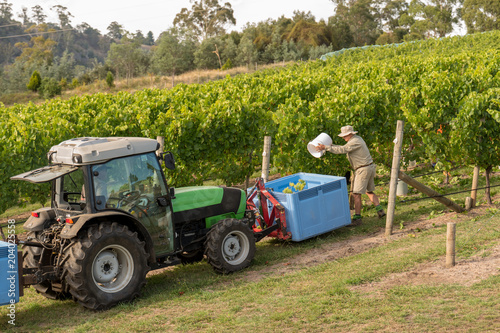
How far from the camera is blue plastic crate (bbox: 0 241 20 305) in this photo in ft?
18.7

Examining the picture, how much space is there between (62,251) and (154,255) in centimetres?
110

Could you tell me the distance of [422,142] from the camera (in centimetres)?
1277

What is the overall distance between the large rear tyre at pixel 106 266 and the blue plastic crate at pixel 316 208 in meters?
2.83

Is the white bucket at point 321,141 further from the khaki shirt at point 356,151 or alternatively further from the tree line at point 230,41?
the tree line at point 230,41

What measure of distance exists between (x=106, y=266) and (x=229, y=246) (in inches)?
72.9

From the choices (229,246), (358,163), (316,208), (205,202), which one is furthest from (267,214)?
(358,163)

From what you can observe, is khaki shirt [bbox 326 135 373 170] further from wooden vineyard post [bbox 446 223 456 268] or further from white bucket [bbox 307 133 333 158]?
wooden vineyard post [bbox 446 223 456 268]

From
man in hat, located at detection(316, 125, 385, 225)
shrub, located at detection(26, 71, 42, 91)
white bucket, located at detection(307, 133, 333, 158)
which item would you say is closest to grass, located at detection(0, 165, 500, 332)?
man in hat, located at detection(316, 125, 385, 225)

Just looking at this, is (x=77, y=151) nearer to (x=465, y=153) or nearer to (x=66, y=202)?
(x=66, y=202)

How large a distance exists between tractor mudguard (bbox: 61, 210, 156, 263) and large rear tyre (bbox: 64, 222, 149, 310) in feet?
0.32

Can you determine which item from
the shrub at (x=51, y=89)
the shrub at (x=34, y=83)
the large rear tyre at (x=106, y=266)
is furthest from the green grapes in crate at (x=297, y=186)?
the shrub at (x=34, y=83)

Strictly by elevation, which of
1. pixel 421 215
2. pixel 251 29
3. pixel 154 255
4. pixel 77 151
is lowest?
pixel 421 215

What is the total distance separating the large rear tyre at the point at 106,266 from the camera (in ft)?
19.9

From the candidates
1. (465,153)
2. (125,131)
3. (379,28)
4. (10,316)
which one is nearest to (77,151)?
(10,316)
